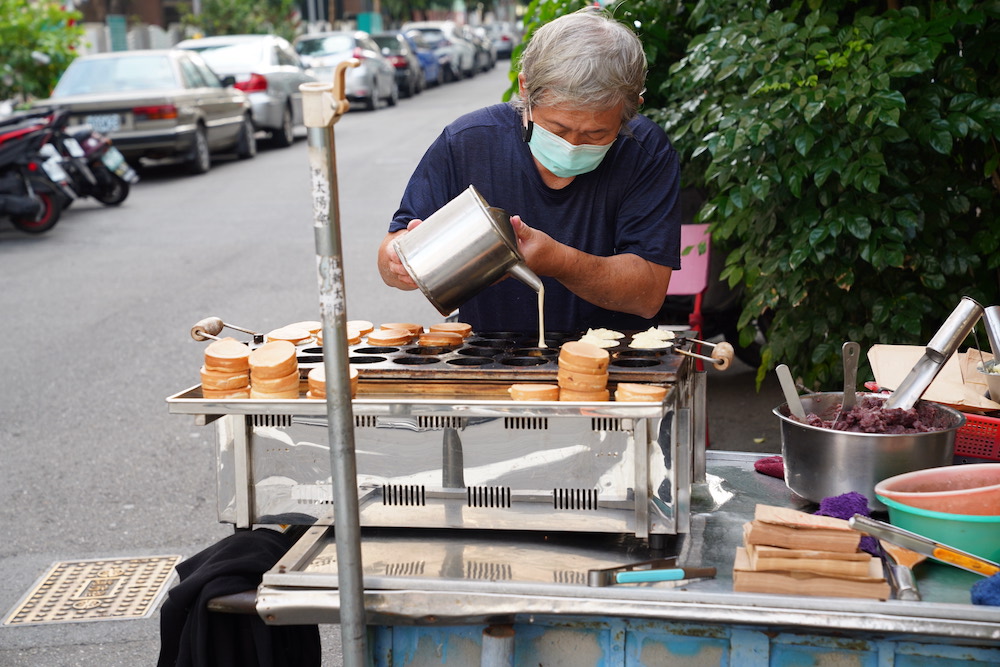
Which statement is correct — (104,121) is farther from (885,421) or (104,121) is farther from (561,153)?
(885,421)

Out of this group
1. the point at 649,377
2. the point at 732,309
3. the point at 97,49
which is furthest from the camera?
the point at 97,49

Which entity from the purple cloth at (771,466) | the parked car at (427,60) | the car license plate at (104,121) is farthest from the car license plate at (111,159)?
the parked car at (427,60)

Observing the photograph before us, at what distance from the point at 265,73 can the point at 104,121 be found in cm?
388

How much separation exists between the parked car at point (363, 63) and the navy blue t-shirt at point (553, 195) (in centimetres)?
1855

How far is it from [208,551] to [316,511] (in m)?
0.25

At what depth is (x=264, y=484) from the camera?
221 cm

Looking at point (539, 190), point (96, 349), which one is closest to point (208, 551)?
point (539, 190)

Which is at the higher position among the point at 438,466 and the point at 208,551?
the point at 438,466

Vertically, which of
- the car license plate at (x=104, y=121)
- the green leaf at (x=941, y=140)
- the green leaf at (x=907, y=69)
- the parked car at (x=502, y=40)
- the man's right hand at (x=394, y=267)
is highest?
the parked car at (x=502, y=40)

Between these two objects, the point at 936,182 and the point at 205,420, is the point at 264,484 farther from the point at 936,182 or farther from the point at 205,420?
the point at 936,182

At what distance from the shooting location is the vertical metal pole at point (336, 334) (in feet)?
5.17

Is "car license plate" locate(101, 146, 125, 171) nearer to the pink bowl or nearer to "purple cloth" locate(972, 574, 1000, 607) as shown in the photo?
the pink bowl

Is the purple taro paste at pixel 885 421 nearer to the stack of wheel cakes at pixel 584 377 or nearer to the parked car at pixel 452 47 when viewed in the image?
the stack of wheel cakes at pixel 584 377

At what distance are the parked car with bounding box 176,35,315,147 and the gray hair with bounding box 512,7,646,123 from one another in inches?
554
